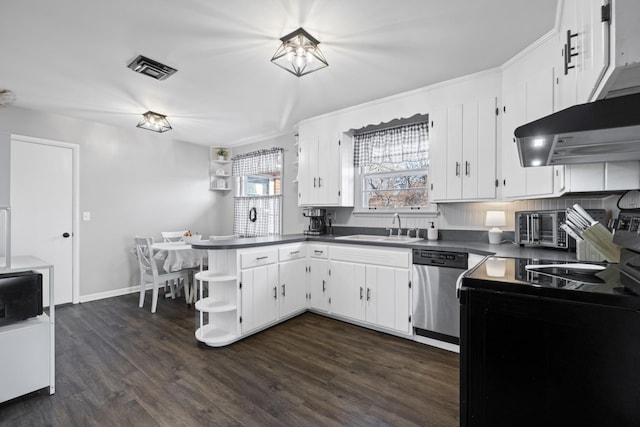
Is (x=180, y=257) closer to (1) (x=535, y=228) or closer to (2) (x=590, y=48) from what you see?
(1) (x=535, y=228)

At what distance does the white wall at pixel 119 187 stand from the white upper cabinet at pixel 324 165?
234 centimetres

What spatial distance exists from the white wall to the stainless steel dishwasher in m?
4.00

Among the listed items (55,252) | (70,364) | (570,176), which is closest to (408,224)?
(570,176)

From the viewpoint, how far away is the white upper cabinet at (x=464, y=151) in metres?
2.53

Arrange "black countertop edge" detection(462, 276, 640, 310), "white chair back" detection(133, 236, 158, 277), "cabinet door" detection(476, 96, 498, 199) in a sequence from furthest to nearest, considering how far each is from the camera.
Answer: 1. "white chair back" detection(133, 236, 158, 277)
2. "cabinet door" detection(476, 96, 498, 199)
3. "black countertop edge" detection(462, 276, 640, 310)

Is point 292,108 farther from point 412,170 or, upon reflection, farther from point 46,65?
point 46,65

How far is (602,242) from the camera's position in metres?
1.43

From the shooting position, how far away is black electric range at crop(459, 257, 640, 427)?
0.81m

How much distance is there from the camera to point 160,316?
3320 mm

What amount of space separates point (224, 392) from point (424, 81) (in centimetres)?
306

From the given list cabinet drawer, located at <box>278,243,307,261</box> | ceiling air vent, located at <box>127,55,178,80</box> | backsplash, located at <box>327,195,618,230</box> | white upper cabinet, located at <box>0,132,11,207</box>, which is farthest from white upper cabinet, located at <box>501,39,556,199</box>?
white upper cabinet, located at <box>0,132,11,207</box>

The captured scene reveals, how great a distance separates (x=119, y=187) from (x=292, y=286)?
3058 millimetres

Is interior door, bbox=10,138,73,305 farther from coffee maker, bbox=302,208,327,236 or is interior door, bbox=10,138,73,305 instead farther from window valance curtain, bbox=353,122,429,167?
window valance curtain, bbox=353,122,429,167

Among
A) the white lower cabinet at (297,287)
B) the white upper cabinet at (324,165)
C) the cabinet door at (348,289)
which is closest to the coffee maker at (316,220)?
the white upper cabinet at (324,165)
